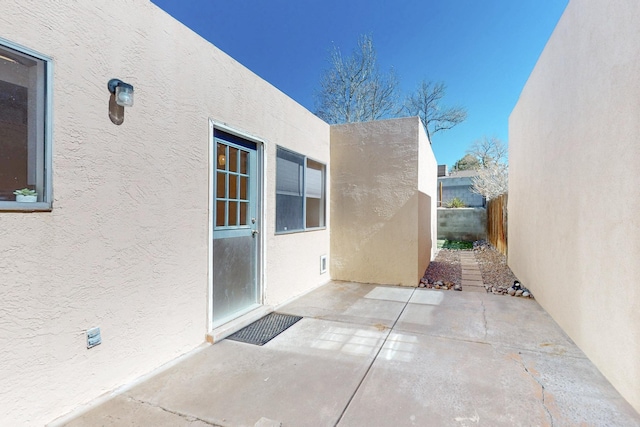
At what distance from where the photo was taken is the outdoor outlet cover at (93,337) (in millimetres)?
2092

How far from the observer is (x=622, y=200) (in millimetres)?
2268

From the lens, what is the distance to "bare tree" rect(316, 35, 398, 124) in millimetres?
14461

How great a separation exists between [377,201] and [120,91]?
169 inches

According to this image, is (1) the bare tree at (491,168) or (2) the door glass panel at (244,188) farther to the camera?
(1) the bare tree at (491,168)

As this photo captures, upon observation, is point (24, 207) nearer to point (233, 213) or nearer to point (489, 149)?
point (233, 213)

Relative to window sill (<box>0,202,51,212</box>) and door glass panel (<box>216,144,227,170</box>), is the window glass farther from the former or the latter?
window sill (<box>0,202,51,212</box>)

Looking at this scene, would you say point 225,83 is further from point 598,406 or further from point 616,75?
point 598,406

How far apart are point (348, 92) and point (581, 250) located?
43.7 ft

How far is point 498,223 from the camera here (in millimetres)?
9555

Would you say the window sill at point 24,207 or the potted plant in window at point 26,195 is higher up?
the potted plant in window at point 26,195

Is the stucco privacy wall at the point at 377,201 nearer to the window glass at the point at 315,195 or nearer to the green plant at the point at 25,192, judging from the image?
the window glass at the point at 315,195

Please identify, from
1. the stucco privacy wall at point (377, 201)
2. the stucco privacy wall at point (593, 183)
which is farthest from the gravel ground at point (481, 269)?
the stucco privacy wall at point (593, 183)

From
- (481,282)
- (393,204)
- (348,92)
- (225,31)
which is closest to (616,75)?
(393,204)

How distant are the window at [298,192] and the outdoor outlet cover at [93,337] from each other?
2.44 m
